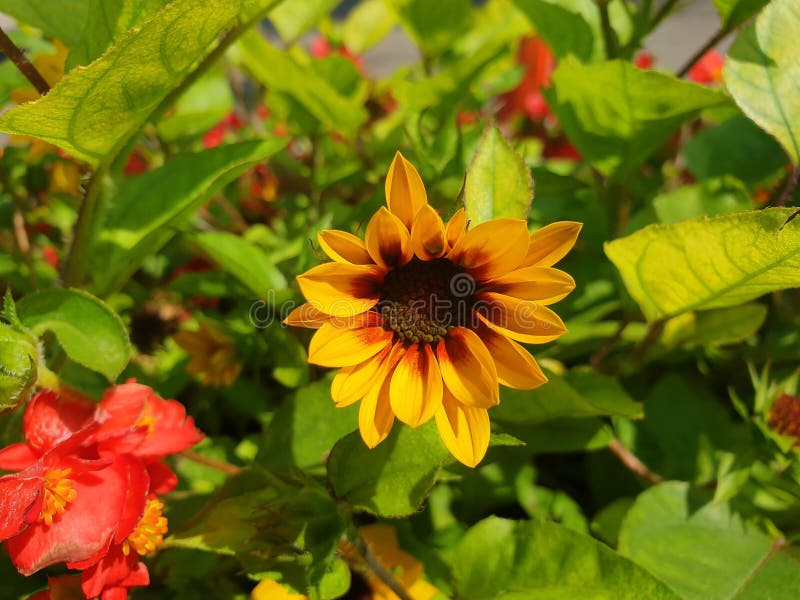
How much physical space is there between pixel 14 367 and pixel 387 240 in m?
0.25

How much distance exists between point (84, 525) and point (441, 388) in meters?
0.26

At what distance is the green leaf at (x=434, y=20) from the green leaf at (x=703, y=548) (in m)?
0.68

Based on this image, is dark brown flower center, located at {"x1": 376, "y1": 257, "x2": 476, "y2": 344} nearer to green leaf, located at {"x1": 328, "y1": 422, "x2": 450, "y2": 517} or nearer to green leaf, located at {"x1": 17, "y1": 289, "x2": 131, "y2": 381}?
green leaf, located at {"x1": 328, "y1": 422, "x2": 450, "y2": 517}

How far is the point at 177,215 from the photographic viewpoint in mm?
557

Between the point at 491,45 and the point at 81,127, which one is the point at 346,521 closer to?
the point at 81,127

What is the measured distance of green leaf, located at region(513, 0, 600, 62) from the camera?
691 mm

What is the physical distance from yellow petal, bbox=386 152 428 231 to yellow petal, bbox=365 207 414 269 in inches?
0.5

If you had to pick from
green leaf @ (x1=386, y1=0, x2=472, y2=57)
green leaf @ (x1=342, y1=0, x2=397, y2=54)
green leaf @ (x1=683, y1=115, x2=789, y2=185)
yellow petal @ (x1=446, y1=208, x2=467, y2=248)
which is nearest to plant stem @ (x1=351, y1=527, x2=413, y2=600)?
yellow petal @ (x1=446, y1=208, x2=467, y2=248)

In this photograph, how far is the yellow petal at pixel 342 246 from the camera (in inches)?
16.3

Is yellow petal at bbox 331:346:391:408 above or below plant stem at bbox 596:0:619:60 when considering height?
above

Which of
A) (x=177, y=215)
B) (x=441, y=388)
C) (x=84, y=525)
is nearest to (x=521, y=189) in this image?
(x=441, y=388)

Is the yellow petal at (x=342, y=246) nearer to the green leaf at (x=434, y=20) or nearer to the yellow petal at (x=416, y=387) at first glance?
the yellow petal at (x=416, y=387)

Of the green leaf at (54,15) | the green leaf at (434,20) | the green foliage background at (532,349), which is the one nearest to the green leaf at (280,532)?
the green foliage background at (532,349)

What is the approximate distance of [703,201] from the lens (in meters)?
0.66
